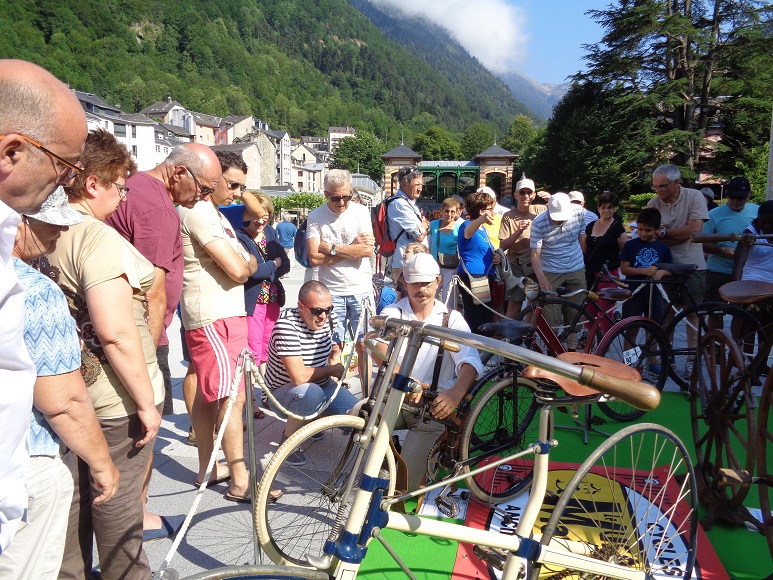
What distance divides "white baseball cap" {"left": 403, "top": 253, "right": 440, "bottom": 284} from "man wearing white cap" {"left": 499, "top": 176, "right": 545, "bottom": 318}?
11.1ft

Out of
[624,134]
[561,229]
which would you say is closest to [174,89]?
[624,134]

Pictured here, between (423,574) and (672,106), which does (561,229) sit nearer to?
(423,574)

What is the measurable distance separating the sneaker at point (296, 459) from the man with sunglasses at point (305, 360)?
38.1 inches

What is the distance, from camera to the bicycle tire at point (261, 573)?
5.65ft

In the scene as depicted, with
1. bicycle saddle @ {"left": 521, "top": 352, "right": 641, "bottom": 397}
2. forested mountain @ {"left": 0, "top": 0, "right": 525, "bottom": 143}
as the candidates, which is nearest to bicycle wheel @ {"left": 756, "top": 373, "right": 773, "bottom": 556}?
bicycle saddle @ {"left": 521, "top": 352, "right": 641, "bottom": 397}

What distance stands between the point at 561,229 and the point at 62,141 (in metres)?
5.41

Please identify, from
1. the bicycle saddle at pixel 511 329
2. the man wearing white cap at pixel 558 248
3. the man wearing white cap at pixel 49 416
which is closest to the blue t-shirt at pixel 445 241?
the man wearing white cap at pixel 558 248

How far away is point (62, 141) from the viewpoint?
1.52 m

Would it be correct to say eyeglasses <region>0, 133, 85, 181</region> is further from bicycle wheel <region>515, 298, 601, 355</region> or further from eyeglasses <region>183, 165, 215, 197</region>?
bicycle wheel <region>515, 298, 601, 355</region>

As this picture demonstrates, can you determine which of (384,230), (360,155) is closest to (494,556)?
(384,230)

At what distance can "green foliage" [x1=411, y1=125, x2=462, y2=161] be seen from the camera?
466 ft

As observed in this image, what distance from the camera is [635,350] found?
17.0 ft

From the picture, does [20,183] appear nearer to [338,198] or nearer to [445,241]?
[338,198]

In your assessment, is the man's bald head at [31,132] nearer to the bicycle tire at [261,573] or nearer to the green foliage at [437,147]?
the bicycle tire at [261,573]
